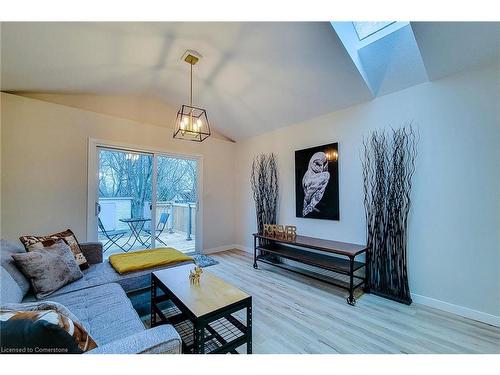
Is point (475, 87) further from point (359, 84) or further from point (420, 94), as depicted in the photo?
point (359, 84)

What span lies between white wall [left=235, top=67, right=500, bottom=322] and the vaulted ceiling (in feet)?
0.84

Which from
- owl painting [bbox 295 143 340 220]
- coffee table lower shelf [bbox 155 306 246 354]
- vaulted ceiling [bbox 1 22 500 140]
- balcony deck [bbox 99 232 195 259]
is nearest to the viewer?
coffee table lower shelf [bbox 155 306 246 354]

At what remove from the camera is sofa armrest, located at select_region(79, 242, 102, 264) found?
2.51 m

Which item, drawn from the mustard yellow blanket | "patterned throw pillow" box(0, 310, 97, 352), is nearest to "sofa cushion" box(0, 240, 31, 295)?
the mustard yellow blanket

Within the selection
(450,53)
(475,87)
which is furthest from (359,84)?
(475,87)

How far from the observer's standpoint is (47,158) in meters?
2.92

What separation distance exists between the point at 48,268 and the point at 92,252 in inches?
30.4

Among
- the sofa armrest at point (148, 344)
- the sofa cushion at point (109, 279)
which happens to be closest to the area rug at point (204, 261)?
the sofa cushion at point (109, 279)

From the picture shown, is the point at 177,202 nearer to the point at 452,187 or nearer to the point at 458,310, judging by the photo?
the point at 452,187

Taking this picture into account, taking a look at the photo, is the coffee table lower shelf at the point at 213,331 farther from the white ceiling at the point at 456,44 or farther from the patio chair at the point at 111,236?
the white ceiling at the point at 456,44

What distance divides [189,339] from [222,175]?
3366 millimetres

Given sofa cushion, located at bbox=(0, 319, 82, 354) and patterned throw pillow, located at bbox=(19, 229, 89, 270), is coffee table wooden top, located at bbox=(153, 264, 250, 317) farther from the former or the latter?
patterned throw pillow, located at bbox=(19, 229, 89, 270)
